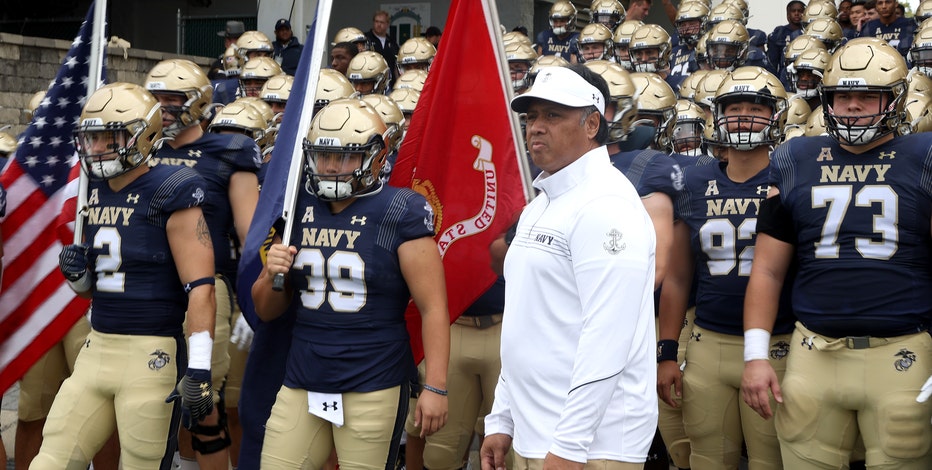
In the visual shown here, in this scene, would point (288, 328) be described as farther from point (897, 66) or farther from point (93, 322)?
point (897, 66)

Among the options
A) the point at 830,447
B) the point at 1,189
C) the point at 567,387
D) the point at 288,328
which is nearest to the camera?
the point at 567,387

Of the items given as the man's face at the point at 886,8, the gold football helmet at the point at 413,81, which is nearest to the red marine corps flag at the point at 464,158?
the gold football helmet at the point at 413,81

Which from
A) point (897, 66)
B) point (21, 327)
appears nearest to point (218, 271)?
point (21, 327)

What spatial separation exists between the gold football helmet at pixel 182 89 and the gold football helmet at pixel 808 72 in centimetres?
557

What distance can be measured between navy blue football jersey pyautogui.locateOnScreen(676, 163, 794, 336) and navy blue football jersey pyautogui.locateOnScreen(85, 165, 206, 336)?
2251mm

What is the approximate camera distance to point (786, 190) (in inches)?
187

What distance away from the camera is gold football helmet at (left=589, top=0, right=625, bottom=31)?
49.1 feet

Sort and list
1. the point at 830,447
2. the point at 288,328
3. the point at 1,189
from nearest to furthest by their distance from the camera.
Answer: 1. the point at 830,447
2. the point at 288,328
3. the point at 1,189

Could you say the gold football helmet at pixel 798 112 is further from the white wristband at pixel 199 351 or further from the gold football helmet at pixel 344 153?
the white wristband at pixel 199 351

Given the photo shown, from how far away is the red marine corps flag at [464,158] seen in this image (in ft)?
17.5

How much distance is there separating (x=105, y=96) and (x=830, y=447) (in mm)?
3500

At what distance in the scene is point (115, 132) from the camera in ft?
17.5

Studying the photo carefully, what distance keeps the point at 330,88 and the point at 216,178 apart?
198 cm

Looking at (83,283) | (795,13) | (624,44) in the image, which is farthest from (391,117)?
(795,13)
